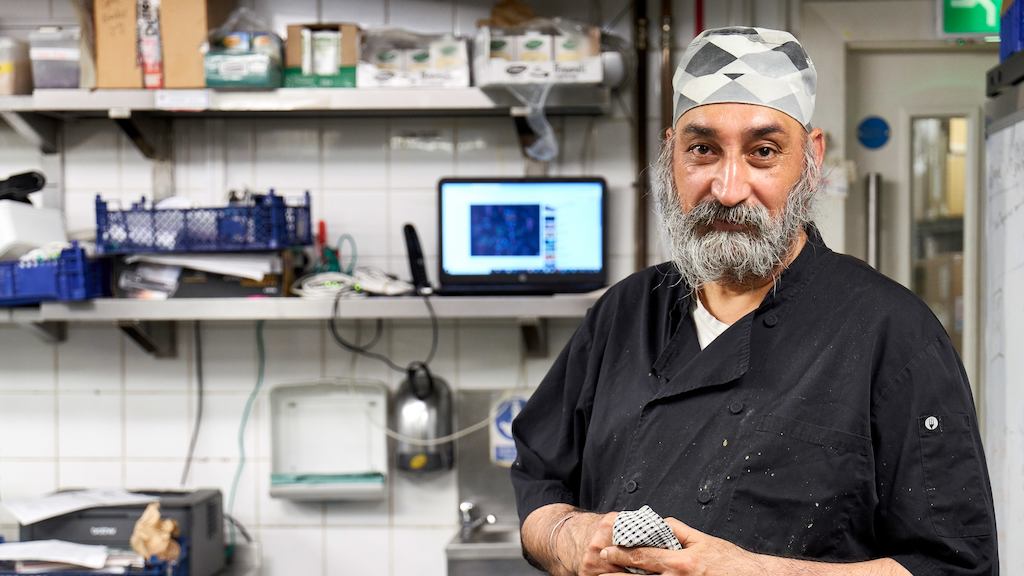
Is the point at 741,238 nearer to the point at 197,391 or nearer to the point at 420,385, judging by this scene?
the point at 420,385

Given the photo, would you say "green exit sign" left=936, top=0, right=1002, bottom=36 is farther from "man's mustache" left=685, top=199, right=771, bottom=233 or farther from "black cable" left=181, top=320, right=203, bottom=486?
"black cable" left=181, top=320, right=203, bottom=486

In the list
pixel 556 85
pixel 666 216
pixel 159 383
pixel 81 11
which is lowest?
pixel 159 383

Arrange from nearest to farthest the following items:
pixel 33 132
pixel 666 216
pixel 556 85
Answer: pixel 666 216 → pixel 556 85 → pixel 33 132

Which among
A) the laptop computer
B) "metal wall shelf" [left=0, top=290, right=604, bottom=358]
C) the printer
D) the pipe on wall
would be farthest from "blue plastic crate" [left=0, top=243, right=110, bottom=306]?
the pipe on wall

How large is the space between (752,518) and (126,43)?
81.2 inches

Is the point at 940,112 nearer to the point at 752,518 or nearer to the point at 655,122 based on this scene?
the point at 655,122

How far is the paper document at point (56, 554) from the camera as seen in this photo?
7.86 feet

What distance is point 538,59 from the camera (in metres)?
2.52

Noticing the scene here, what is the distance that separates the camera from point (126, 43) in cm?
257

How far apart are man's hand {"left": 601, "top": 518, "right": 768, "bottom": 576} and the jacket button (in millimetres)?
68

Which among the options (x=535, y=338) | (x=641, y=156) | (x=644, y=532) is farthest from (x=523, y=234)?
(x=644, y=532)

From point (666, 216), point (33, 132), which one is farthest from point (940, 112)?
point (33, 132)

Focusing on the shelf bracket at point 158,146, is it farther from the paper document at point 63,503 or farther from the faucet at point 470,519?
the faucet at point 470,519

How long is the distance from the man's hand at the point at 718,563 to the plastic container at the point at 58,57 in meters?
2.12
